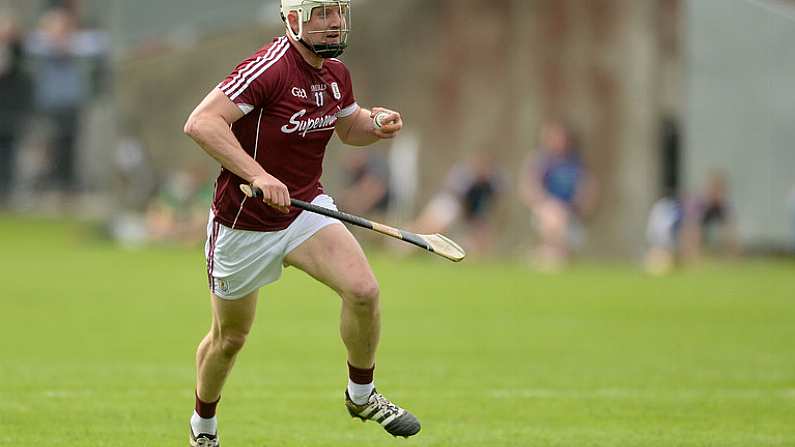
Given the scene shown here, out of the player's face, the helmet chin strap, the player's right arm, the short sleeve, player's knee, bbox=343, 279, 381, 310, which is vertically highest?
the player's face

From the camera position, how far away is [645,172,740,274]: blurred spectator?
86.3ft

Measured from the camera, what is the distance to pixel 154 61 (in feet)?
101

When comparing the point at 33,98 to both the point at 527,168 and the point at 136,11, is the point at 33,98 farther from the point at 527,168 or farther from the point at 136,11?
the point at 527,168

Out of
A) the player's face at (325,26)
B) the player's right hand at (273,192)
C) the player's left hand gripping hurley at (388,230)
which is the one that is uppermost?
the player's face at (325,26)

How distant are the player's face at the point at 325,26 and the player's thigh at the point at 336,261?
98 centimetres

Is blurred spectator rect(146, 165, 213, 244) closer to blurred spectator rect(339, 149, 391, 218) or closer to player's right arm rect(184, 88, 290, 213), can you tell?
blurred spectator rect(339, 149, 391, 218)

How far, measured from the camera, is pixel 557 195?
86.6ft

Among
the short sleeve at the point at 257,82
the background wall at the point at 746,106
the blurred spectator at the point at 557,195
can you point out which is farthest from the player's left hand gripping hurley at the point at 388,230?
the background wall at the point at 746,106

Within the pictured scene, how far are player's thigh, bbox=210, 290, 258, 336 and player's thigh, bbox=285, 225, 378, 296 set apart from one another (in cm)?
32

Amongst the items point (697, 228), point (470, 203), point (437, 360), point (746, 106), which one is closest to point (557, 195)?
point (470, 203)

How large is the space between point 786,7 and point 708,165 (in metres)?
3.65

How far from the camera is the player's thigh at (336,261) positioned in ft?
26.2

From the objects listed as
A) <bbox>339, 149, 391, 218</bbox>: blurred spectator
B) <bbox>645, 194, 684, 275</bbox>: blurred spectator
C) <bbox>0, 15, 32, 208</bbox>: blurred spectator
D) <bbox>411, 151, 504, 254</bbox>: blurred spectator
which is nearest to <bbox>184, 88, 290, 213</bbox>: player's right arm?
<bbox>645, 194, 684, 275</bbox>: blurred spectator

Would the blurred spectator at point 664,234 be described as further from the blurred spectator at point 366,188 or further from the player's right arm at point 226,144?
the player's right arm at point 226,144
